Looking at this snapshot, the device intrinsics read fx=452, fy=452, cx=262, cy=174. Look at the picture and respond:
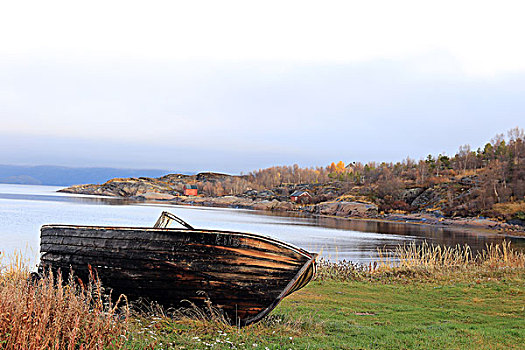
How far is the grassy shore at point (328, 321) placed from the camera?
5.54 meters

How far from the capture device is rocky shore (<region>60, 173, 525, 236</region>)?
187 feet

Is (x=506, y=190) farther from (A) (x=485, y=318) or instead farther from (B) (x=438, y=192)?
(A) (x=485, y=318)

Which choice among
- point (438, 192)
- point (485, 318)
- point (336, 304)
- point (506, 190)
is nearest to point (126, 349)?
point (336, 304)

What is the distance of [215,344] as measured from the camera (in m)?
6.34

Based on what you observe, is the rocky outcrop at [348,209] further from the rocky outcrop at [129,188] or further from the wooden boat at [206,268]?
the rocky outcrop at [129,188]

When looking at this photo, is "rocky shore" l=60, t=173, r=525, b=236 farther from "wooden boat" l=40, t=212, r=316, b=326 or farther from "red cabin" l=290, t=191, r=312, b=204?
"wooden boat" l=40, t=212, r=316, b=326

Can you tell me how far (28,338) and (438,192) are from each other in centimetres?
7714

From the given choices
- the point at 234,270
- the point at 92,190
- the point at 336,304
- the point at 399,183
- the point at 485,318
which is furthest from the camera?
the point at 92,190

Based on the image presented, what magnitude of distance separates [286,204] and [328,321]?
90404mm

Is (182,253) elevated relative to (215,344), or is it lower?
elevated

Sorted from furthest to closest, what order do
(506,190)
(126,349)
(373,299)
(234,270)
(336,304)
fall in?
(506,190) → (373,299) → (336,304) → (234,270) → (126,349)

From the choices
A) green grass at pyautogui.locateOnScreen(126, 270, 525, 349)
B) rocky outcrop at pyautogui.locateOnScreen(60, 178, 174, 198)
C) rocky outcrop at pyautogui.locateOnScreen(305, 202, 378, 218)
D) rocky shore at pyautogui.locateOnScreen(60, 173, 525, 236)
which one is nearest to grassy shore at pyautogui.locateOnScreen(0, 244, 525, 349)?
green grass at pyautogui.locateOnScreen(126, 270, 525, 349)

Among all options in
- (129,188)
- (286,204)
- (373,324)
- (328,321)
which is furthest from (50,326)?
(129,188)

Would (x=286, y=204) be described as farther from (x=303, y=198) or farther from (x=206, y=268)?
(x=206, y=268)
